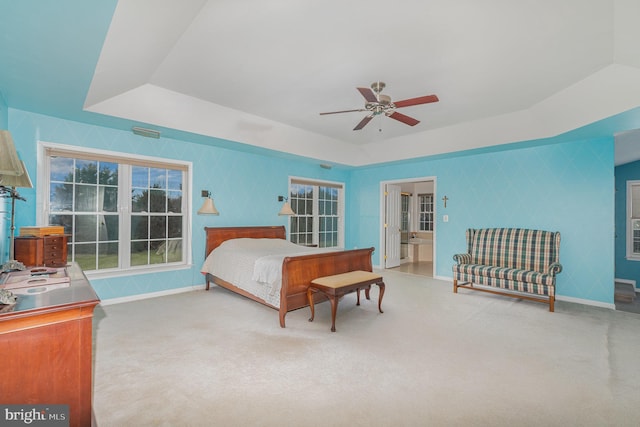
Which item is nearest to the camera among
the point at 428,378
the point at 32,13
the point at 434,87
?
the point at 32,13

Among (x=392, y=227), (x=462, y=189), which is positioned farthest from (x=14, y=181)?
(x=392, y=227)

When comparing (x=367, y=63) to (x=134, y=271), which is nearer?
(x=367, y=63)

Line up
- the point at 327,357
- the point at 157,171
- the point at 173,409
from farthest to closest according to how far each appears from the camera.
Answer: the point at 157,171 → the point at 327,357 → the point at 173,409

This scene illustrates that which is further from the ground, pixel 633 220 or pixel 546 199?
pixel 546 199

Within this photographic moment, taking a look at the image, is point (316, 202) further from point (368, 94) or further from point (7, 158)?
point (7, 158)

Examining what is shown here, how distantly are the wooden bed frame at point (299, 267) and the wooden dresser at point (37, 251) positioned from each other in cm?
206

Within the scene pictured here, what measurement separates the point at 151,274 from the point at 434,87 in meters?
4.68

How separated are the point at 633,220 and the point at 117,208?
933 centimetres

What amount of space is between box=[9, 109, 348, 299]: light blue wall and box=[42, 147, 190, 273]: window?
161 millimetres

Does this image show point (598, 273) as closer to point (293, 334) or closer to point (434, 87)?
point (434, 87)

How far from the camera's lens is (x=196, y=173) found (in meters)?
5.03

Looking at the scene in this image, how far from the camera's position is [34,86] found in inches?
115

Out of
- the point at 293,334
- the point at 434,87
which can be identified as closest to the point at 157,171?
the point at 293,334

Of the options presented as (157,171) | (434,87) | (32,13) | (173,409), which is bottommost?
(173,409)
